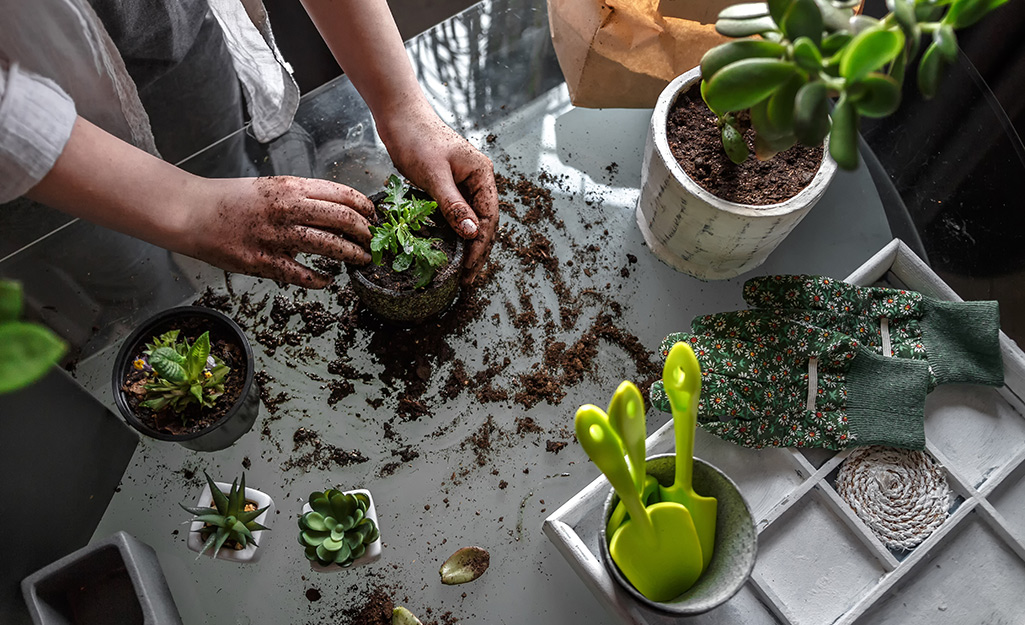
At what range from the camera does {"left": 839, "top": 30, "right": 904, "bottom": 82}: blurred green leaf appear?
0.55 metres

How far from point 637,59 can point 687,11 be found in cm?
11

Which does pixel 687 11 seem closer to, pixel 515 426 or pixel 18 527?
pixel 515 426

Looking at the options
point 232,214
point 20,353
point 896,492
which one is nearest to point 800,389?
point 896,492

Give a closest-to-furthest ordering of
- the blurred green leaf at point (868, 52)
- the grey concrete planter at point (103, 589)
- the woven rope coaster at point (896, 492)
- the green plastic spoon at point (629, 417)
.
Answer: the blurred green leaf at point (868, 52), the green plastic spoon at point (629, 417), the grey concrete planter at point (103, 589), the woven rope coaster at point (896, 492)

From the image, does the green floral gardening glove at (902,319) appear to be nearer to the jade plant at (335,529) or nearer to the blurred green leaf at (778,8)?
the blurred green leaf at (778,8)

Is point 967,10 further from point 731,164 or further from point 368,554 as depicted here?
point 368,554

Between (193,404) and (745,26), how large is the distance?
0.85 metres

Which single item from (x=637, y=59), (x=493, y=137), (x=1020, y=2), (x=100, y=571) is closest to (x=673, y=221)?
(x=637, y=59)

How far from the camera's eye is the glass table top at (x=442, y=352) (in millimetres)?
1075

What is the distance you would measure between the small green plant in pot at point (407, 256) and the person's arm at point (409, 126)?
3 cm

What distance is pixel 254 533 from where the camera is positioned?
3.40 feet

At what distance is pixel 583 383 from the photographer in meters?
1.17

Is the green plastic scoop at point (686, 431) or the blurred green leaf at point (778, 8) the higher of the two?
the blurred green leaf at point (778, 8)

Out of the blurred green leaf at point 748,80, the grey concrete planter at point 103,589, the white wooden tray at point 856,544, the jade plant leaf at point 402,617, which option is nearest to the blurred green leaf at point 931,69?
the blurred green leaf at point 748,80
